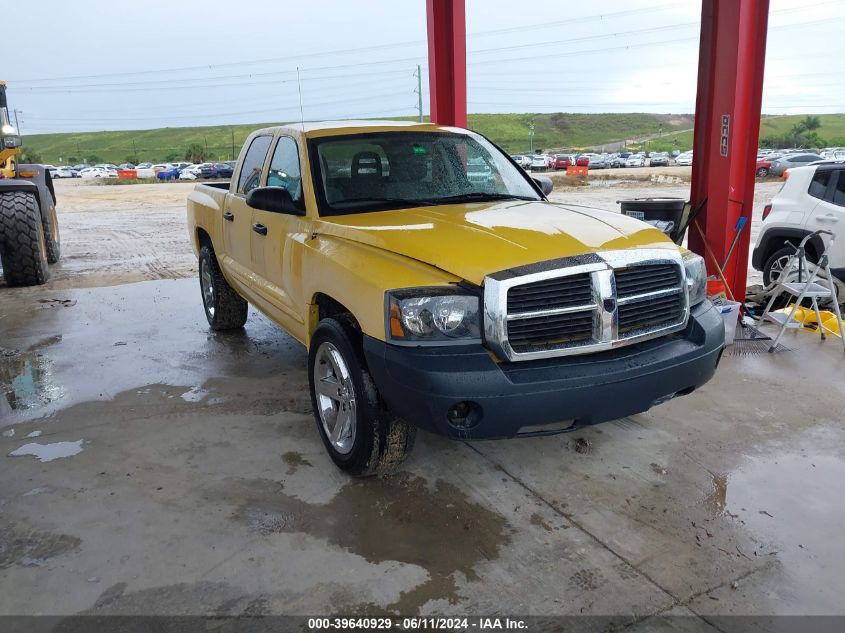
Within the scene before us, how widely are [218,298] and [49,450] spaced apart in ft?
7.97

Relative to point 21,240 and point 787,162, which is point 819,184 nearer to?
point 21,240

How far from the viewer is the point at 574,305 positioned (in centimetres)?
302

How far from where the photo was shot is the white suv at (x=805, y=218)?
7332mm

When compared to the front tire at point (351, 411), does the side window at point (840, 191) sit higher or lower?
higher

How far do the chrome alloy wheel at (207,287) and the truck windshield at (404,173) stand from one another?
8.42 ft

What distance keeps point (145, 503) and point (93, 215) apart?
62.0 feet

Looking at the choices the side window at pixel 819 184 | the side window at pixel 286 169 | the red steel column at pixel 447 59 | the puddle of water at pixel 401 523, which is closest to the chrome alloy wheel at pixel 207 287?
the side window at pixel 286 169

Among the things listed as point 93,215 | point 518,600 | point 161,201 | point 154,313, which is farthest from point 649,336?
point 161,201

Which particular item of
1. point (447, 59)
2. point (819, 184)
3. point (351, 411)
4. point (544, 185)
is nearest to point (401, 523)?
point (351, 411)

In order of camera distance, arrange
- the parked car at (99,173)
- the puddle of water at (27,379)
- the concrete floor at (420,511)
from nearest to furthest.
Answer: the concrete floor at (420,511), the puddle of water at (27,379), the parked car at (99,173)

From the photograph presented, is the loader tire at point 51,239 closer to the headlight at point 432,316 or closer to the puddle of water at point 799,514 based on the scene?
the headlight at point 432,316

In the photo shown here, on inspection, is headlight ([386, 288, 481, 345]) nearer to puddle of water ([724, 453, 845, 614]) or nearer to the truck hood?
the truck hood

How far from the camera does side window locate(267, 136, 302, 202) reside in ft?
13.8

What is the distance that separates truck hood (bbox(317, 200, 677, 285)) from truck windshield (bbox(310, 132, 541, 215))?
198 millimetres
